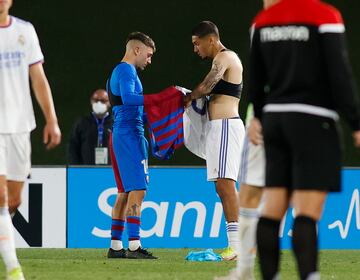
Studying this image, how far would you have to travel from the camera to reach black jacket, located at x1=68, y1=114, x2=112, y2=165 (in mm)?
14359

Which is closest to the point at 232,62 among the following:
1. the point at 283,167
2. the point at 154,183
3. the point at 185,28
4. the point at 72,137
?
the point at 154,183

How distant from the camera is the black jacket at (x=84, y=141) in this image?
14.4 meters

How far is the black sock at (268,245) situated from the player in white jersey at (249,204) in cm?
94

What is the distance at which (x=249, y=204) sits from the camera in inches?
277

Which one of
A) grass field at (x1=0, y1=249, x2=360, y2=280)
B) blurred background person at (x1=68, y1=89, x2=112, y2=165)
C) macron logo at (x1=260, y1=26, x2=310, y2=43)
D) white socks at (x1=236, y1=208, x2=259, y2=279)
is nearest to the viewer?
macron logo at (x1=260, y1=26, x2=310, y2=43)

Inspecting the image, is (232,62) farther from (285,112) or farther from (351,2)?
(351,2)

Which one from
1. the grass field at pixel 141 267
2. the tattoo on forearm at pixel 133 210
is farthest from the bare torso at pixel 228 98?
the grass field at pixel 141 267

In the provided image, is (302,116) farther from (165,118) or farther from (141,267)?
(165,118)

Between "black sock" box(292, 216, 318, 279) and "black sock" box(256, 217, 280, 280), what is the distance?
→ 23 cm

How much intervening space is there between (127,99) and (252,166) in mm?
3316

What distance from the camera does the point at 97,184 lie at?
12.6 meters

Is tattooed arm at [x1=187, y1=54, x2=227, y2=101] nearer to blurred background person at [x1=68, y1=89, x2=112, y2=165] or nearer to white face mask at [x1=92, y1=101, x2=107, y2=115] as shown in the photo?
blurred background person at [x1=68, y1=89, x2=112, y2=165]

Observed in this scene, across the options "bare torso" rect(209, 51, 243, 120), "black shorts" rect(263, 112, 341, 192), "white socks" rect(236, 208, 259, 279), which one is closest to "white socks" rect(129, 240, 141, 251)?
"bare torso" rect(209, 51, 243, 120)

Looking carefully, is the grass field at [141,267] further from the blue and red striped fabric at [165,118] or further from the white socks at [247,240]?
the white socks at [247,240]
